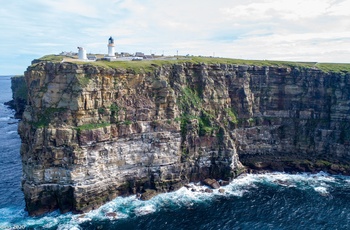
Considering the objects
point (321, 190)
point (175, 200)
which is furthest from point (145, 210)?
point (321, 190)

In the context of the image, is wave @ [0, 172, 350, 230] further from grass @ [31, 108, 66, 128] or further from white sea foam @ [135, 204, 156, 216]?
grass @ [31, 108, 66, 128]

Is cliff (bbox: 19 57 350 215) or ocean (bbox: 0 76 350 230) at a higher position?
cliff (bbox: 19 57 350 215)

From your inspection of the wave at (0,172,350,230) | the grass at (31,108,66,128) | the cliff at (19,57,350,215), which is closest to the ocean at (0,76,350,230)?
the wave at (0,172,350,230)

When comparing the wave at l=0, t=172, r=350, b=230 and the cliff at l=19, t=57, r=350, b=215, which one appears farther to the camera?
the cliff at l=19, t=57, r=350, b=215

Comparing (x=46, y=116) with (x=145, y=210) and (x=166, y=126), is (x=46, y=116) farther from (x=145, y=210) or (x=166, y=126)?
(x=145, y=210)

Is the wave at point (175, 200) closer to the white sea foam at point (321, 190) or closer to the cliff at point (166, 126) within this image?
the white sea foam at point (321, 190)

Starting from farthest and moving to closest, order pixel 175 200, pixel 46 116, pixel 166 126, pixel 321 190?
pixel 321 190, pixel 166 126, pixel 175 200, pixel 46 116

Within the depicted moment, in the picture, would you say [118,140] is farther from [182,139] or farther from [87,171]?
[182,139]
